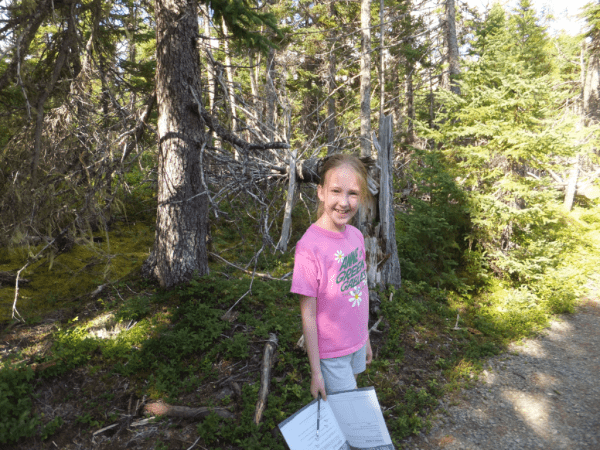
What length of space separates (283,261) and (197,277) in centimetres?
301

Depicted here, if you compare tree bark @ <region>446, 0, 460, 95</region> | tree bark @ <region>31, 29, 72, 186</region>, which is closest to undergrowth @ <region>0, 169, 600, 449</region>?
tree bark @ <region>31, 29, 72, 186</region>

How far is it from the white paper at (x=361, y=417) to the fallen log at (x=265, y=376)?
1.81m

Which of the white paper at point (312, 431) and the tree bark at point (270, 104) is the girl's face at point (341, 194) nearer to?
the white paper at point (312, 431)

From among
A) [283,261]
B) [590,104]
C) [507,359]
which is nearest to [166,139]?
[283,261]

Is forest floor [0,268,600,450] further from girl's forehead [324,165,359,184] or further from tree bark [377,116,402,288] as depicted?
girl's forehead [324,165,359,184]

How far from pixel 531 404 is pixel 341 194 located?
4.61 m

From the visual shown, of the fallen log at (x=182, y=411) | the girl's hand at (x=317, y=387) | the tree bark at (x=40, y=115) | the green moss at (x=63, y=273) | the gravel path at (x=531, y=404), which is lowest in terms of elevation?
the gravel path at (x=531, y=404)

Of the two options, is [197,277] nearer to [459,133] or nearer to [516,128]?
[459,133]

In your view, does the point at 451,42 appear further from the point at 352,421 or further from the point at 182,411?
the point at 182,411

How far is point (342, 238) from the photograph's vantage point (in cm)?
215

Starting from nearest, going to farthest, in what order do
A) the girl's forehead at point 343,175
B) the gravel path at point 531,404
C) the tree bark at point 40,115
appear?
1. the girl's forehead at point 343,175
2. the tree bark at point 40,115
3. the gravel path at point 531,404

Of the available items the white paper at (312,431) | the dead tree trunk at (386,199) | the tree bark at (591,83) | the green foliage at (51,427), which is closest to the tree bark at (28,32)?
the green foliage at (51,427)

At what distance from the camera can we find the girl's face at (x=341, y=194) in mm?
2037

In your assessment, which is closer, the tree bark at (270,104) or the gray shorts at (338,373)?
the gray shorts at (338,373)
